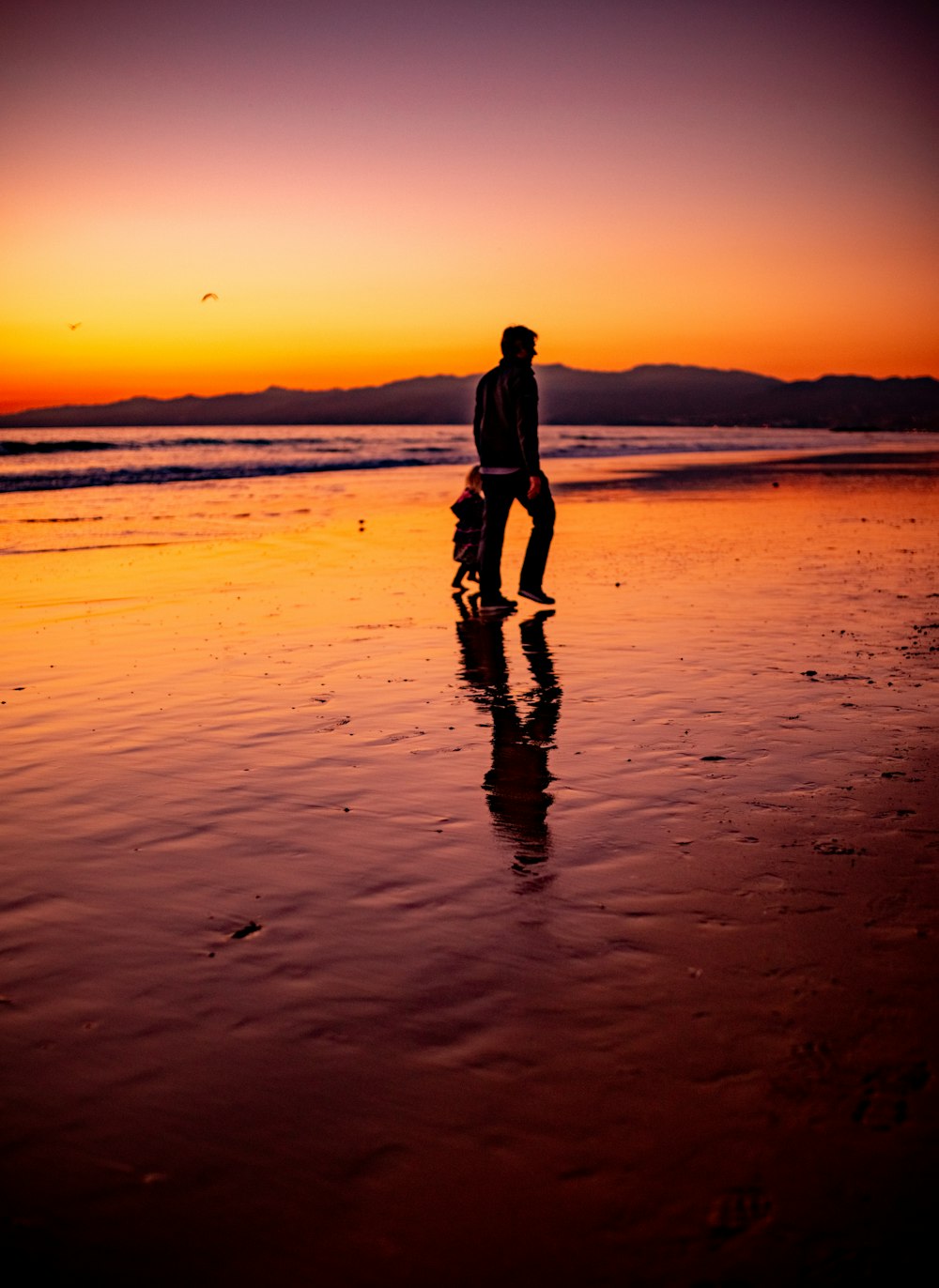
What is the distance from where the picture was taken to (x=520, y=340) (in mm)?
9688

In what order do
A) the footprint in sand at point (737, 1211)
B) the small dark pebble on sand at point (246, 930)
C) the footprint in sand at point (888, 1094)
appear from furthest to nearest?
1. the small dark pebble on sand at point (246, 930)
2. the footprint in sand at point (888, 1094)
3. the footprint in sand at point (737, 1211)

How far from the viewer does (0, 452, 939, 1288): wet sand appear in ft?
7.02

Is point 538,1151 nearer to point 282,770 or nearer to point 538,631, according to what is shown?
point 282,770

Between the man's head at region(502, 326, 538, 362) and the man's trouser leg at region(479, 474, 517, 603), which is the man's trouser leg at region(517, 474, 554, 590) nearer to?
the man's trouser leg at region(479, 474, 517, 603)

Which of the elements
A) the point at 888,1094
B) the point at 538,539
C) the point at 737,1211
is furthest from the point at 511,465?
the point at 737,1211

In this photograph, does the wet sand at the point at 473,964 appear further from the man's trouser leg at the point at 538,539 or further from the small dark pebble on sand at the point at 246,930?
the man's trouser leg at the point at 538,539

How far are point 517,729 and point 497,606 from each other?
4131 millimetres

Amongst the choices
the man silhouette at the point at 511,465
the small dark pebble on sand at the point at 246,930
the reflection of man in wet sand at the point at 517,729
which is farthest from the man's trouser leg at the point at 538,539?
the small dark pebble on sand at the point at 246,930

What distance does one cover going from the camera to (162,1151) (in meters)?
2.37

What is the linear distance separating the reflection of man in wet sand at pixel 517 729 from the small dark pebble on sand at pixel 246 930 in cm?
96

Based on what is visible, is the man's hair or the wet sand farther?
the man's hair

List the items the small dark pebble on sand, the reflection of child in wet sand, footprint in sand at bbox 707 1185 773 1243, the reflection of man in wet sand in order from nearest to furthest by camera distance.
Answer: footprint in sand at bbox 707 1185 773 1243 → the small dark pebble on sand → the reflection of man in wet sand → the reflection of child in wet sand

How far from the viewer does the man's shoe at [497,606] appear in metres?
9.76

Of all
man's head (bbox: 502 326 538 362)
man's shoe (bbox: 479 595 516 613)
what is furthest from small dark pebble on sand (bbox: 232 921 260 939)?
man's head (bbox: 502 326 538 362)
